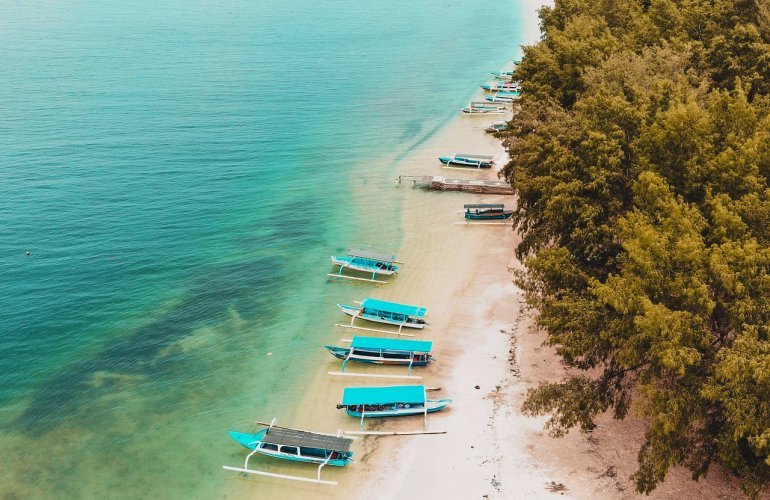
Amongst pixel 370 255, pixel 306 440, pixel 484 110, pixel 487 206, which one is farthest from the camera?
pixel 484 110

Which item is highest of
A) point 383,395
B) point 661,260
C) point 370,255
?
point 661,260

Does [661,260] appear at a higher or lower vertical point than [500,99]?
lower

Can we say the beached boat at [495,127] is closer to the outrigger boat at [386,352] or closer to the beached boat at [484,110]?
the beached boat at [484,110]

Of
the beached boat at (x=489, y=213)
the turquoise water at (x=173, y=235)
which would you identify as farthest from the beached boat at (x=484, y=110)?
the beached boat at (x=489, y=213)

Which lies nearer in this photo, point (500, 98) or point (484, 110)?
point (484, 110)

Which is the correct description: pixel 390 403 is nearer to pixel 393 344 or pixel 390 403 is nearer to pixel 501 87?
pixel 393 344

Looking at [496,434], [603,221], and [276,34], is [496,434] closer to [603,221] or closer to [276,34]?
[603,221]

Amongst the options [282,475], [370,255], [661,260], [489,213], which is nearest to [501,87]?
[489,213]

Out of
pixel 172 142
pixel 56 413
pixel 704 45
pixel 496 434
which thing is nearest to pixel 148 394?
pixel 56 413
